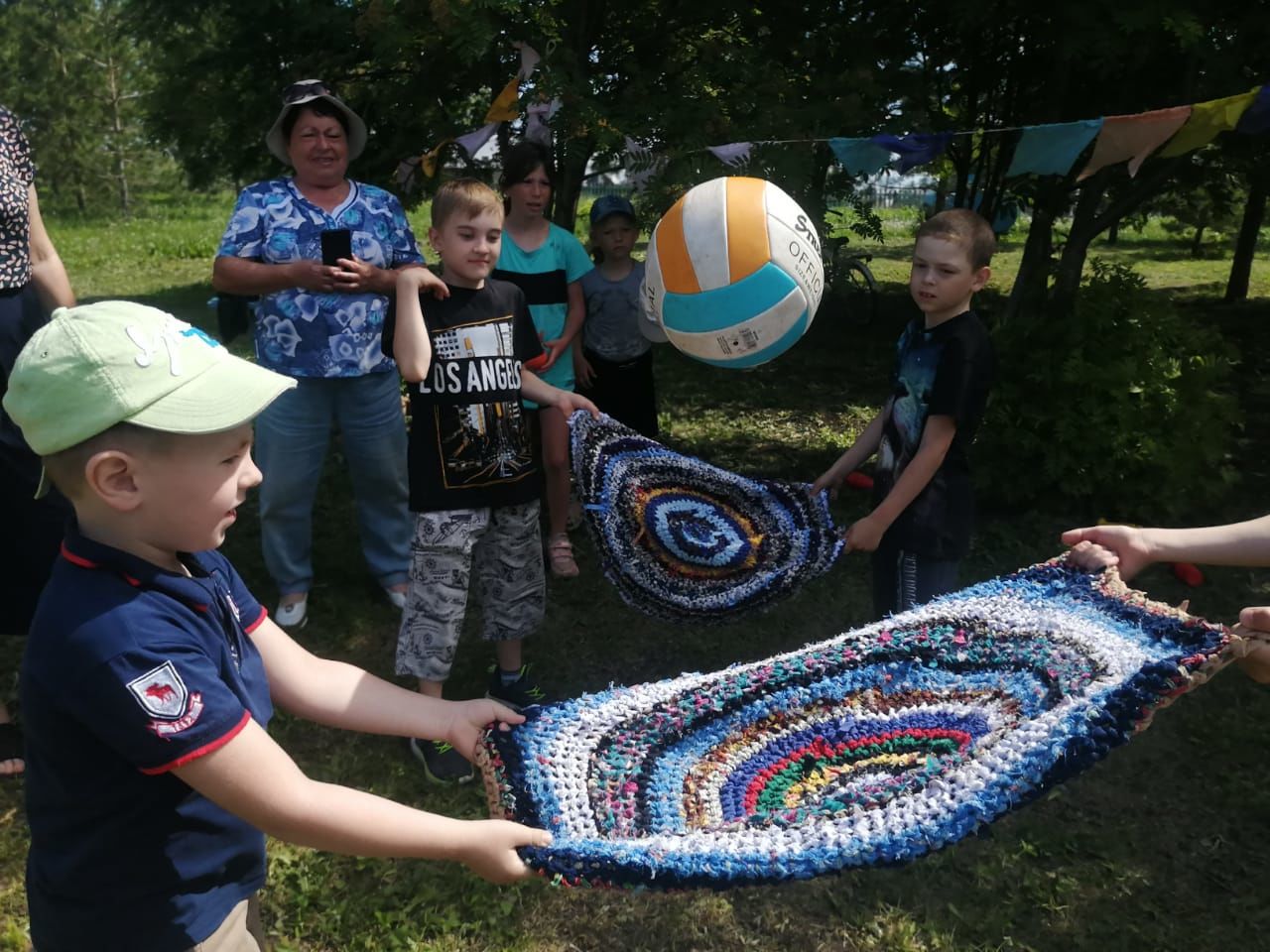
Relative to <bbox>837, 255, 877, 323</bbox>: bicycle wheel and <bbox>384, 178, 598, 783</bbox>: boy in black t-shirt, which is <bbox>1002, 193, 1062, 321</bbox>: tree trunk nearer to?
<bbox>837, 255, 877, 323</bbox>: bicycle wheel

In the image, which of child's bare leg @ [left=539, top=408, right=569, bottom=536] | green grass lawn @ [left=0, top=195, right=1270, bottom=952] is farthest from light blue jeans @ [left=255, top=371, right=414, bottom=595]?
child's bare leg @ [left=539, top=408, right=569, bottom=536]

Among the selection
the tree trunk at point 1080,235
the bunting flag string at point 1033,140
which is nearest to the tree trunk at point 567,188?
the bunting flag string at point 1033,140

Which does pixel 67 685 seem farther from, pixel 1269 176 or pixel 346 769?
pixel 1269 176

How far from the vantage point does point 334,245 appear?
3.54m

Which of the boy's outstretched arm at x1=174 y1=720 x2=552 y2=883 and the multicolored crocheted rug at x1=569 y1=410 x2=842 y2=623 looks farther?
the multicolored crocheted rug at x1=569 y1=410 x2=842 y2=623

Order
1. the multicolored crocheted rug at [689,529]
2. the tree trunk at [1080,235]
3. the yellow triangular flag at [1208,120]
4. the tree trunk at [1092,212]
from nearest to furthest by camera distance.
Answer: the multicolored crocheted rug at [689,529], the yellow triangular flag at [1208,120], the tree trunk at [1092,212], the tree trunk at [1080,235]

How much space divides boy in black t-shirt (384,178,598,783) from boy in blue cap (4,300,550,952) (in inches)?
61.2

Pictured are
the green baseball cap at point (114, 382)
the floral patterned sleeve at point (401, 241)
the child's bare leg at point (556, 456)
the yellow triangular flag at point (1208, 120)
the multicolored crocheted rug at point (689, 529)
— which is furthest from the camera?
the child's bare leg at point (556, 456)

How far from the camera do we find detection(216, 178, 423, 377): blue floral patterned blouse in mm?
3645

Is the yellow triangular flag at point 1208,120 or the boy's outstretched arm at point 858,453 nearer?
the boy's outstretched arm at point 858,453

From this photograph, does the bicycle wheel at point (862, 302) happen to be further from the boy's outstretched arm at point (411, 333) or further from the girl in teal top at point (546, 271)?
the boy's outstretched arm at point (411, 333)

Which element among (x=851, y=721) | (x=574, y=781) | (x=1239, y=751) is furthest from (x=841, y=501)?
(x=574, y=781)

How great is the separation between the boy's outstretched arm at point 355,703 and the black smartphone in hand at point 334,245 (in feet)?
7.00

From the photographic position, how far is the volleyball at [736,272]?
313 cm
